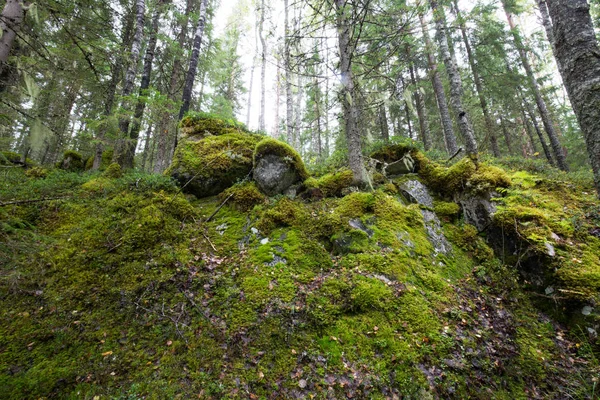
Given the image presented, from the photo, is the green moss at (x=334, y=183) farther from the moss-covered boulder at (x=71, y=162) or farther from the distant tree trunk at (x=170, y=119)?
the moss-covered boulder at (x=71, y=162)

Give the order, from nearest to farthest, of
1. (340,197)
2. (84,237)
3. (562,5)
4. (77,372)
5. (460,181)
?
(77,372)
(562,5)
(84,237)
(460,181)
(340,197)

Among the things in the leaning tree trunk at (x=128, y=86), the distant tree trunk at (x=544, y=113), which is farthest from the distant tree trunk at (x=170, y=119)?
the distant tree trunk at (x=544, y=113)

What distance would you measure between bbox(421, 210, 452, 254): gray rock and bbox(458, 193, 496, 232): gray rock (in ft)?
2.31

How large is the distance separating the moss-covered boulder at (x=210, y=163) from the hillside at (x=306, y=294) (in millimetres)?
649

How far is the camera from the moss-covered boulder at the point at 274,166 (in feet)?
22.4

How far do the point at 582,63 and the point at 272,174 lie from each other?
6040mm

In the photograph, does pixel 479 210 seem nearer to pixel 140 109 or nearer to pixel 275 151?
pixel 275 151

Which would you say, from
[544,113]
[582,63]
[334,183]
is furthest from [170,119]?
[544,113]

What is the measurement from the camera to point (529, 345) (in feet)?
11.4

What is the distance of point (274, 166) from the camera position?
6.91 metres

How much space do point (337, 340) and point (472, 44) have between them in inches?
775

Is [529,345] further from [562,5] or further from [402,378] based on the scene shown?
[562,5]

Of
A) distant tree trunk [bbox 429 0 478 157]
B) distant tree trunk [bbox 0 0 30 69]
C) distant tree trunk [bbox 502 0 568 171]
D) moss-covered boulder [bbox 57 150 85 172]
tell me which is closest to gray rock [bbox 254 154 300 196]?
distant tree trunk [bbox 0 0 30 69]

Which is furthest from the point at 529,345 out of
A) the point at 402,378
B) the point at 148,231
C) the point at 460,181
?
the point at 148,231
